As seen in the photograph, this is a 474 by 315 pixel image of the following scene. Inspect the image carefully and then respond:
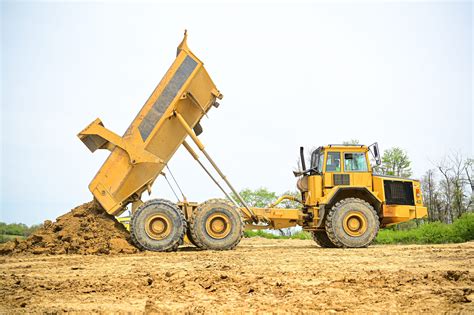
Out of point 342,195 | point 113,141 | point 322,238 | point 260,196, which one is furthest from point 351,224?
point 260,196

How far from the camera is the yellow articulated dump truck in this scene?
1012 centimetres

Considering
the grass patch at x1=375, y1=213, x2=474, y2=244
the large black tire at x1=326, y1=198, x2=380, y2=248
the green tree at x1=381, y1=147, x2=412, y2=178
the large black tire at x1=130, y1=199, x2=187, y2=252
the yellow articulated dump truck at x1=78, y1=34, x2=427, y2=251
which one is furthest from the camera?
the green tree at x1=381, y1=147, x2=412, y2=178

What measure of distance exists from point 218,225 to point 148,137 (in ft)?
8.71

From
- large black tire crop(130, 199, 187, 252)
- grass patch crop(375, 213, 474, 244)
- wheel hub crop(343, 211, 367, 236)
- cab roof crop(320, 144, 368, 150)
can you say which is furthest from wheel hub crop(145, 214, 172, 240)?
grass patch crop(375, 213, 474, 244)

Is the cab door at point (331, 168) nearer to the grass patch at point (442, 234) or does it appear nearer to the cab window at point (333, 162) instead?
the cab window at point (333, 162)

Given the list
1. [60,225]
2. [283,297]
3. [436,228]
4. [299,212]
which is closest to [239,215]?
[299,212]

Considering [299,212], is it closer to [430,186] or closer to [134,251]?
[134,251]

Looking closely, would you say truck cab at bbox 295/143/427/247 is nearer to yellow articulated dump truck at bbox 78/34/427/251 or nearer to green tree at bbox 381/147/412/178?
yellow articulated dump truck at bbox 78/34/427/251

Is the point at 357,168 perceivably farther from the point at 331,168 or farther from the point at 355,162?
the point at 331,168

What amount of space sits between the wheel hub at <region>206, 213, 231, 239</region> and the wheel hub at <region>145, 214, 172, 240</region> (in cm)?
94

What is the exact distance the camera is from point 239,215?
1033 centimetres

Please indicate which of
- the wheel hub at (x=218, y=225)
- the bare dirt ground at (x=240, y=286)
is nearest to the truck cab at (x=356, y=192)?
the wheel hub at (x=218, y=225)

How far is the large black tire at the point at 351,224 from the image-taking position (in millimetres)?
10747

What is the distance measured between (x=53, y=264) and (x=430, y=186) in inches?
860
